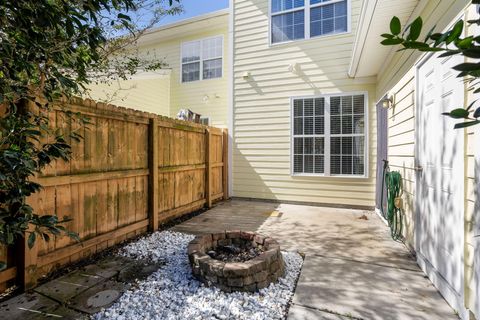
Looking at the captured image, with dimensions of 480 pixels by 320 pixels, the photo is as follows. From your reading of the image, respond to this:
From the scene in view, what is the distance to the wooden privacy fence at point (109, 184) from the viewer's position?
101 inches

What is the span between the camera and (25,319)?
6.52 ft

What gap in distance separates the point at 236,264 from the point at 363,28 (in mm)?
3528

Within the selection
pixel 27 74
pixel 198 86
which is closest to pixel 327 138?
pixel 198 86

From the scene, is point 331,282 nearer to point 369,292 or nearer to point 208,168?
point 369,292

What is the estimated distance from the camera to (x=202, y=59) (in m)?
7.78

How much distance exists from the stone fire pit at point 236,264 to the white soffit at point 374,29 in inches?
122

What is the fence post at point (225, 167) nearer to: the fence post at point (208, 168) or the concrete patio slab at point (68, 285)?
the fence post at point (208, 168)

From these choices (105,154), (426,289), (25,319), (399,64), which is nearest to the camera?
(25,319)

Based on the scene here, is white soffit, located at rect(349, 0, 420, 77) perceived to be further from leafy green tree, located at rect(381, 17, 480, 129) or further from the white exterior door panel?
leafy green tree, located at rect(381, 17, 480, 129)

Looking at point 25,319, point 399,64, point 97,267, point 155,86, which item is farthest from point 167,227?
point 155,86

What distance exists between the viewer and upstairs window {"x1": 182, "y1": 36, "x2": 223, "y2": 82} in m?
7.58

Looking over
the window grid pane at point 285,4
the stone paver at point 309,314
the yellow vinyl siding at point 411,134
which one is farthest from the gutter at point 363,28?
the stone paver at point 309,314

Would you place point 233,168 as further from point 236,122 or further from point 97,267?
point 97,267

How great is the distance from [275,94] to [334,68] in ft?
4.58
